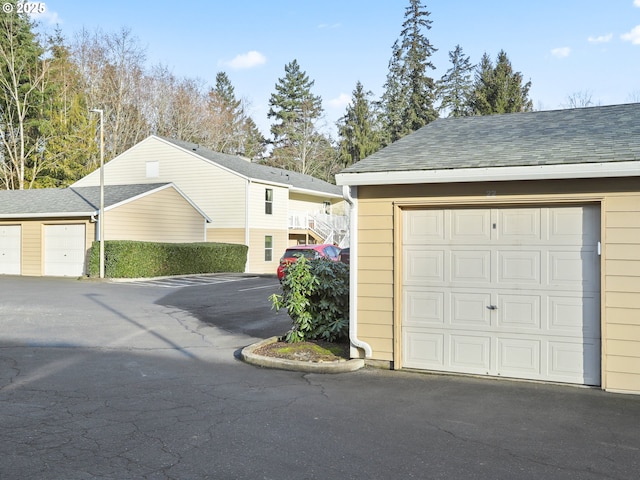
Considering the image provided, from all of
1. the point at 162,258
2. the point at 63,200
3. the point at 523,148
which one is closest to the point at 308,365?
the point at 523,148

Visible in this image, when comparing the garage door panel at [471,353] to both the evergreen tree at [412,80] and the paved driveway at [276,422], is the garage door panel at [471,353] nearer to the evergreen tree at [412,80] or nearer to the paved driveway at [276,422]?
the paved driveway at [276,422]

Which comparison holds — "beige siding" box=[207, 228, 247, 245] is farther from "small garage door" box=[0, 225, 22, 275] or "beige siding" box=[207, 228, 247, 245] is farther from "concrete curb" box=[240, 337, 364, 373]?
"concrete curb" box=[240, 337, 364, 373]

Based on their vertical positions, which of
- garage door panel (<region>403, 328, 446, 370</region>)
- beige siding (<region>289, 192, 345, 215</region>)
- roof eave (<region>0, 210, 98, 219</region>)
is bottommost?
garage door panel (<region>403, 328, 446, 370</region>)

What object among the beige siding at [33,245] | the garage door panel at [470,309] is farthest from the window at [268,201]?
the garage door panel at [470,309]

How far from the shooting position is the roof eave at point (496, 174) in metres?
6.54

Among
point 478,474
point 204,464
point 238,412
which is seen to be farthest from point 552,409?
point 204,464

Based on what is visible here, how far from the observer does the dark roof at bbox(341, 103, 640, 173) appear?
23.1ft

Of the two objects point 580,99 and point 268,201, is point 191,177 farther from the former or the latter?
point 580,99

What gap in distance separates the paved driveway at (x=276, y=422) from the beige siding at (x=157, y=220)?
1551 centimetres

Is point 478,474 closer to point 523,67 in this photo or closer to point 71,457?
point 71,457

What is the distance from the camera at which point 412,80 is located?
49.9m

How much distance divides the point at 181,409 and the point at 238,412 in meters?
0.65

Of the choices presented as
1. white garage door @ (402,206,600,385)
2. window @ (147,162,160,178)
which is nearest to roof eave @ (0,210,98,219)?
window @ (147,162,160,178)

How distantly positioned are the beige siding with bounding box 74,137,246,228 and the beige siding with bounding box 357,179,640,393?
22.3 meters
